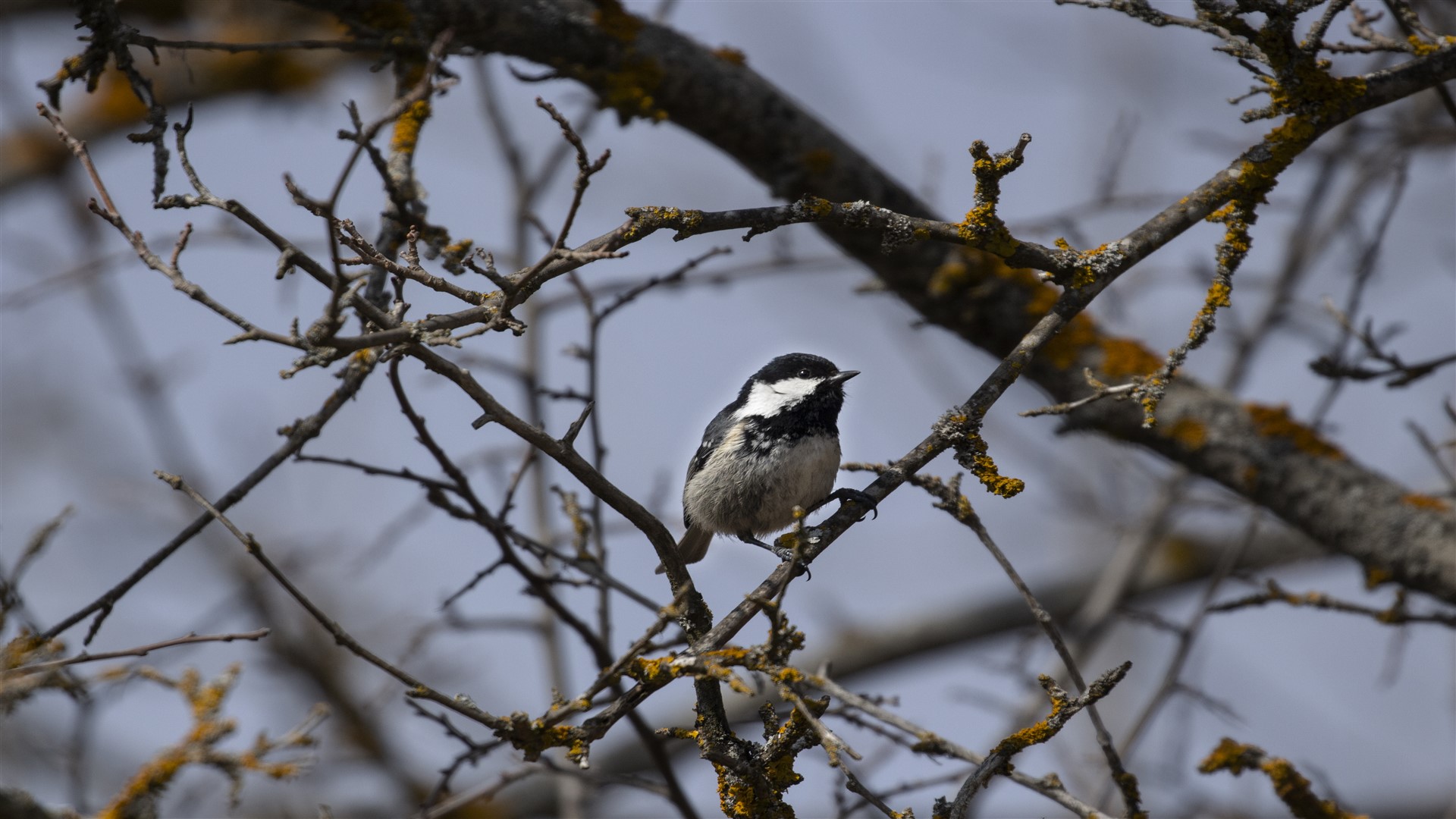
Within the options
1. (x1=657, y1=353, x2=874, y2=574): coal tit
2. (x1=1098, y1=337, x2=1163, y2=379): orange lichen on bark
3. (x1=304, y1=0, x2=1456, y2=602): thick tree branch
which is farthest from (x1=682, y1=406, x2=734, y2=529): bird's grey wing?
(x1=1098, y1=337, x2=1163, y2=379): orange lichen on bark

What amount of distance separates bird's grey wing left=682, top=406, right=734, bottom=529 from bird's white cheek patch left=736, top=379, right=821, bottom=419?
73mm

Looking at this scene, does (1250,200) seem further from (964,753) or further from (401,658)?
(401,658)

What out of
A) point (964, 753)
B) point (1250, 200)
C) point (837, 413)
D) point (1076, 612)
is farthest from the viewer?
point (1076, 612)

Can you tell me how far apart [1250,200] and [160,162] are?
2.64 m

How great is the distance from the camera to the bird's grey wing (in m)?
4.19

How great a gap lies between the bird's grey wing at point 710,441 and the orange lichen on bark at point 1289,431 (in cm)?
186

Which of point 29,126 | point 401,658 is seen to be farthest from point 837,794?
point 29,126

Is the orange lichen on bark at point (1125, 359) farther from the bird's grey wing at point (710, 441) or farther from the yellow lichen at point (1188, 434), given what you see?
the bird's grey wing at point (710, 441)

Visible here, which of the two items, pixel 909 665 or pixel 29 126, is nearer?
pixel 909 665

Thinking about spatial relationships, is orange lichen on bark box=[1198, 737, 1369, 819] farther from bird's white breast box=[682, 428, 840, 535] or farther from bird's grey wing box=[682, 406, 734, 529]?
bird's grey wing box=[682, 406, 734, 529]

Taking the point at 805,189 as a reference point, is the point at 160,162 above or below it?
below

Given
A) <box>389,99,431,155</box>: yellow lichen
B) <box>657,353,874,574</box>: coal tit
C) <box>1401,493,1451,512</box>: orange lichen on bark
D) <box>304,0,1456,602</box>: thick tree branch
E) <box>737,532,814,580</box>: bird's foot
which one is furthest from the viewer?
<box>657,353,874,574</box>: coal tit

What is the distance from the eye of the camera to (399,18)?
3.38m

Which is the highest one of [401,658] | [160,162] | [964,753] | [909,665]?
[909,665]
